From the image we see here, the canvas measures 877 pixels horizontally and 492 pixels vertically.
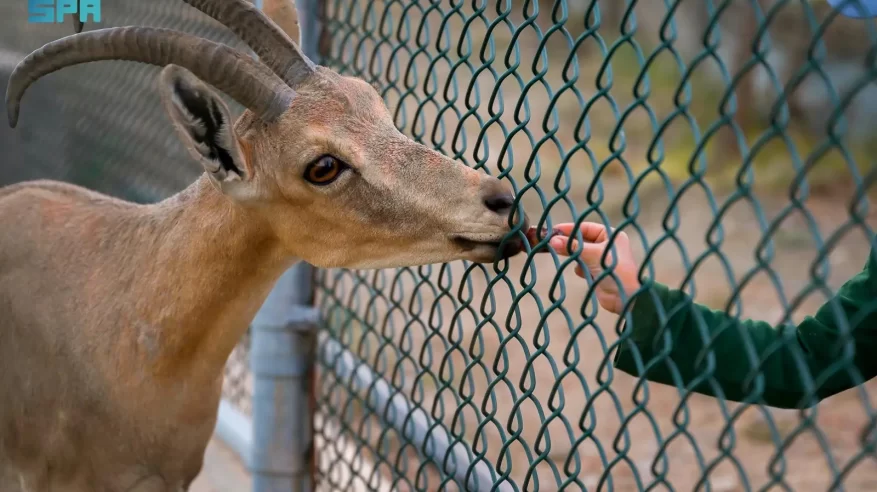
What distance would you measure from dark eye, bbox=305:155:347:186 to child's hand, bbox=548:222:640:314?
1.88 feet

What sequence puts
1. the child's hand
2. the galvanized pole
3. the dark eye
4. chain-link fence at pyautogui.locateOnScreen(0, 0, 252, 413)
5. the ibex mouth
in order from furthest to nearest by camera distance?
chain-link fence at pyautogui.locateOnScreen(0, 0, 252, 413) < the galvanized pole < the dark eye < the ibex mouth < the child's hand

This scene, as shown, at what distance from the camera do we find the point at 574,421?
233 inches

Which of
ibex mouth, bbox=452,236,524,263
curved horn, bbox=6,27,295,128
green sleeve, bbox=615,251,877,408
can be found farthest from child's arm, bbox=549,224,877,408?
curved horn, bbox=6,27,295,128

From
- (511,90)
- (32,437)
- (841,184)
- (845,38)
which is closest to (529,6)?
(32,437)

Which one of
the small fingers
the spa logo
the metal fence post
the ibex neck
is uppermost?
the spa logo

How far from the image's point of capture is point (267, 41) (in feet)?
8.86

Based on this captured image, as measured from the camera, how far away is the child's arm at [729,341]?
6.63ft

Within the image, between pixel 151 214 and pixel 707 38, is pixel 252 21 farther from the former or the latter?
pixel 707 38

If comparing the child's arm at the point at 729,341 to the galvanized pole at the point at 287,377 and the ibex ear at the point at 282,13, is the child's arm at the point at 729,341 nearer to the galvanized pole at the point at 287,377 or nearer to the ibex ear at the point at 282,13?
the ibex ear at the point at 282,13

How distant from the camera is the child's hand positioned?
2270 millimetres

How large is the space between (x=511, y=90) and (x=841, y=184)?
515 cm

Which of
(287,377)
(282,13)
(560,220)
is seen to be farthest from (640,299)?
(560,220)

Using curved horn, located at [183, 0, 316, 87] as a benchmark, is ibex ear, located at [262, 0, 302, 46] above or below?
above

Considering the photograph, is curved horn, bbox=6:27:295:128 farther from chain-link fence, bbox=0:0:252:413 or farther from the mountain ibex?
chain-link fence, bbox=0:0:252:413
